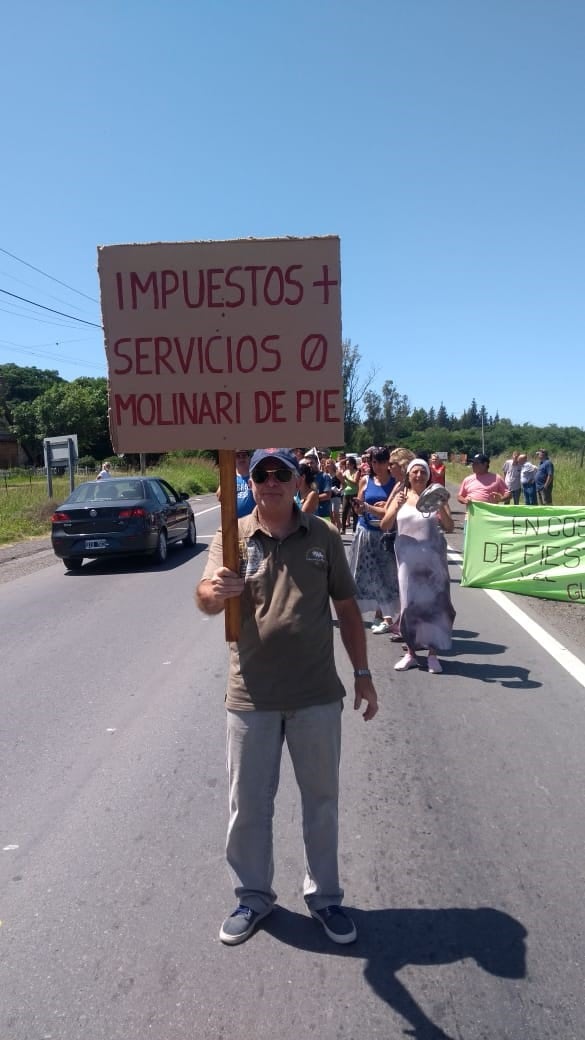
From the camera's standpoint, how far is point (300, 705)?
120 inches

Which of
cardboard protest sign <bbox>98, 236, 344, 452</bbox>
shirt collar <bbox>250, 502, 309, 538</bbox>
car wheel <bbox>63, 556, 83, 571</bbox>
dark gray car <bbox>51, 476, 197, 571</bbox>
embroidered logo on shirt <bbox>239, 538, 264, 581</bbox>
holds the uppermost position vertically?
cardboard protest sign <bbox>98, 236, 344, 452</bbox>

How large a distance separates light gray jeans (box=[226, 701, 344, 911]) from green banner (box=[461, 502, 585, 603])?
742cm

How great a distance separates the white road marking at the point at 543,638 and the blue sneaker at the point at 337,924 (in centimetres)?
371

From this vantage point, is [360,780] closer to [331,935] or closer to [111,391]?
[331,935]

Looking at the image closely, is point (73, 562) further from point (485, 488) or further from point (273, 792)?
point (273, 792)

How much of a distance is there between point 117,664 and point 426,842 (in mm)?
4054

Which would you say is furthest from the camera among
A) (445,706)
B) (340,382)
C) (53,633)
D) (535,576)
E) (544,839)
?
(535,576)

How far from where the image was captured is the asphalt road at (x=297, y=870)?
2.71m

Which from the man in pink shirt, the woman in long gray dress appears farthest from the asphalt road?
the man in pink shirt

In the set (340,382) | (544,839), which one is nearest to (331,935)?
(544,839)

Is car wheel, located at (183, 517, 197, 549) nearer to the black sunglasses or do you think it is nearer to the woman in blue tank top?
the woman in blue tank top

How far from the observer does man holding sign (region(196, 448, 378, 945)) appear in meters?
3.06

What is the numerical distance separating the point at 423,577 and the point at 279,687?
3950mm

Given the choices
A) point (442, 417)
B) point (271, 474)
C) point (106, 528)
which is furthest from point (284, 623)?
point (442, 417)
